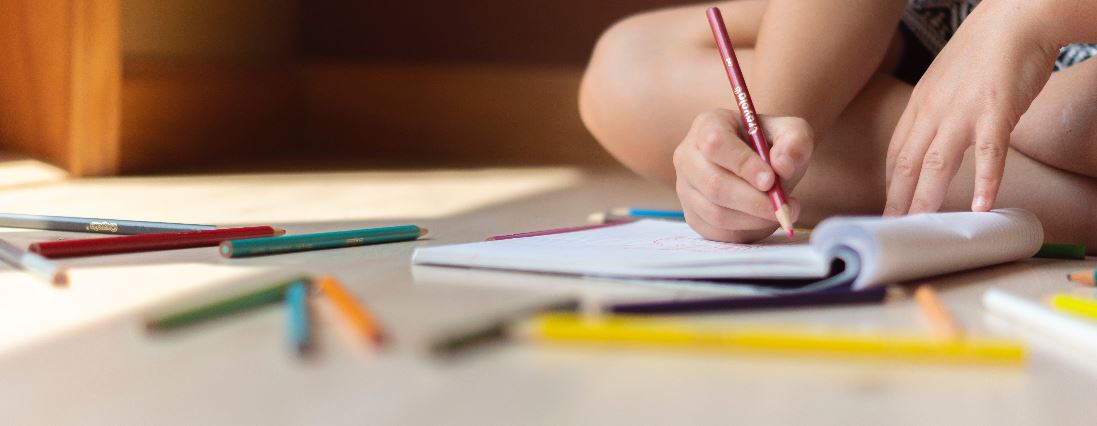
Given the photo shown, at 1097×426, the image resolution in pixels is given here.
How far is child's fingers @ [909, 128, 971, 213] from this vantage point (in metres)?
0.68

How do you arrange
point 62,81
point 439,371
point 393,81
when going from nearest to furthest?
point 439,371 → point 62,81 → point 393,81

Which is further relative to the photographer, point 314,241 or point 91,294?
point 314,241

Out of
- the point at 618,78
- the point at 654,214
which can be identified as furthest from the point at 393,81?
the point at 654,214

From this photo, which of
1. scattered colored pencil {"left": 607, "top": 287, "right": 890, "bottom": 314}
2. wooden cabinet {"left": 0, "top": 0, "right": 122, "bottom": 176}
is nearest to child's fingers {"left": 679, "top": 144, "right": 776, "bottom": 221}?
scattered colored pencil {"left": 607, "top": 287, "right": 890, "bottom": 314}

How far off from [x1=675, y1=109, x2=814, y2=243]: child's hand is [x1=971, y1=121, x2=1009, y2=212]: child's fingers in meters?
0.11

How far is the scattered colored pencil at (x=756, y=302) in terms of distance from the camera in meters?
0.48

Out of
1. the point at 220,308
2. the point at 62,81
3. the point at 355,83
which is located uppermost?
the point at 220,308

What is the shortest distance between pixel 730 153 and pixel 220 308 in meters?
0.30

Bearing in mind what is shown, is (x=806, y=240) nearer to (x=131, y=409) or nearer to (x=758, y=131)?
(x=758, y=131)

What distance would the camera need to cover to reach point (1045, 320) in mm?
482

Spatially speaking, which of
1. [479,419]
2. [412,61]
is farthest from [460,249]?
[412,61]

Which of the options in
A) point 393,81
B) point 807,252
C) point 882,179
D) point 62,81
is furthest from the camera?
point 393,81

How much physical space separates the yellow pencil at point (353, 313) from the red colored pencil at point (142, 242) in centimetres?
25

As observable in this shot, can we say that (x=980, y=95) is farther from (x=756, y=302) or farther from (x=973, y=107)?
(x=756, y=302)
